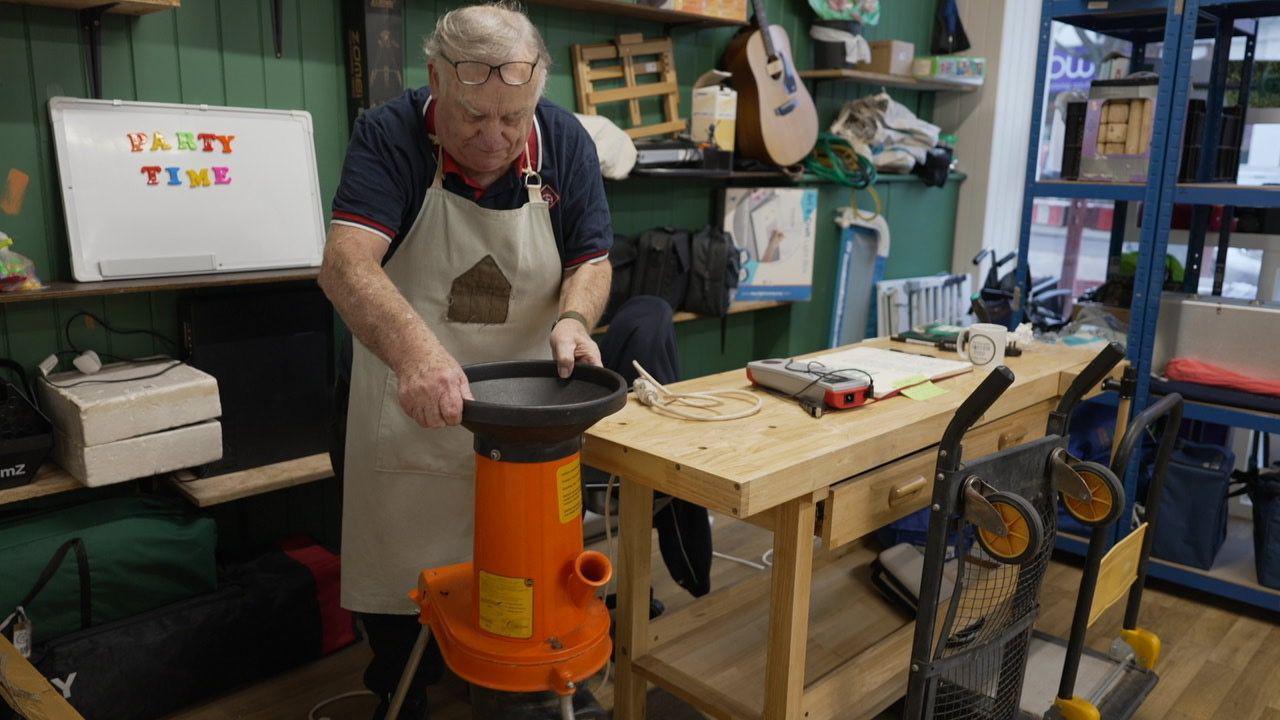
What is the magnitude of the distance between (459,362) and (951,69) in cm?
342

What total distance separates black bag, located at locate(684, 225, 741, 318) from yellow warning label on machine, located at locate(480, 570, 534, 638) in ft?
7.18

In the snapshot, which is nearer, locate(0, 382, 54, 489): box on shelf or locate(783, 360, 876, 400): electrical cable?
locate(783, 360, 876, 400): electrical cable

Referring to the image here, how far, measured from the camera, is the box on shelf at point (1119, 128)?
284cm

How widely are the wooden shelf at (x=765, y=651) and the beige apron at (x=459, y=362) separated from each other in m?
0.48

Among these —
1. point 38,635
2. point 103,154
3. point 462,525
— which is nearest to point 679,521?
point 462,525

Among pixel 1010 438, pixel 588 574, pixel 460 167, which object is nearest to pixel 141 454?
pixel 460 167

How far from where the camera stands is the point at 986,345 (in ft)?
7.02

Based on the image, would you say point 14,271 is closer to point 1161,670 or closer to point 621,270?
point 621,270

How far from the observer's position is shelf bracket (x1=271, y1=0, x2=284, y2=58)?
2.46m

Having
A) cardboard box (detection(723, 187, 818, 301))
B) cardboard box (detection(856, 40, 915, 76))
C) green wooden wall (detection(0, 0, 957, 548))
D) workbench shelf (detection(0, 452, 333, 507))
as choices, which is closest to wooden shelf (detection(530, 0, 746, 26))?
green wooden wall (detection(0, 0, 957, 548))

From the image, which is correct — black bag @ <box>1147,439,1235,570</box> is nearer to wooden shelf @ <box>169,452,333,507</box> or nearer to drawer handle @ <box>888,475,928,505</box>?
drawer handle @ <box>888,475,928,505</box>

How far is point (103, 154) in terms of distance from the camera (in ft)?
7.34

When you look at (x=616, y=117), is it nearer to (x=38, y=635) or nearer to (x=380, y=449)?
(x=380, y=449)

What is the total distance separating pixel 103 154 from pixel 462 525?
50.8 inches
